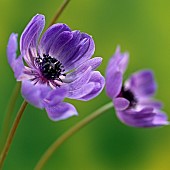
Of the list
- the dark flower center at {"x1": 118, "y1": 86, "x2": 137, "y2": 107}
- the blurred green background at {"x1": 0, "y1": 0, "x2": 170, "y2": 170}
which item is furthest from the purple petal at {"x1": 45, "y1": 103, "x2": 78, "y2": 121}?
the blurred green background at {"x1": 0, "y1": 0, "x2": 170, "y2": 170}

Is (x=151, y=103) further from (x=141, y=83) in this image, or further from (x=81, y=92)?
(x=81, y=92)

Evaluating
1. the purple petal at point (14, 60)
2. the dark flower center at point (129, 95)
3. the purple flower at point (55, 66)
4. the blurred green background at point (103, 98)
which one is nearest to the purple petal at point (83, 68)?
the purple flower at point (55, 66)

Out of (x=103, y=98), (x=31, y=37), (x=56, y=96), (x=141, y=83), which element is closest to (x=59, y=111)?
(x=56, y=96)

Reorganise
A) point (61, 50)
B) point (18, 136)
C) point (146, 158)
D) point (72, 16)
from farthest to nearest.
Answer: point (72, 16) < point (146, 158) < point (18, 136) < point (61, 50)

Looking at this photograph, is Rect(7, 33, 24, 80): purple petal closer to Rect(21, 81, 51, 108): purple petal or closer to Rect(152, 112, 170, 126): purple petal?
Rect(21, 81, 51, 108): purple petal

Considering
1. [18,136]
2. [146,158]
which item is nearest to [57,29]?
[18,136]

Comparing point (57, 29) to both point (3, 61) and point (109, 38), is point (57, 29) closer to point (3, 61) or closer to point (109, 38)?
point (3, 61)

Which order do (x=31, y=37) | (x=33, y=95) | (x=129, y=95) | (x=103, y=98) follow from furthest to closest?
(x=103, y=98) → (x=129, y=95) → (x=31, y=37) → (x=33, y=95)
